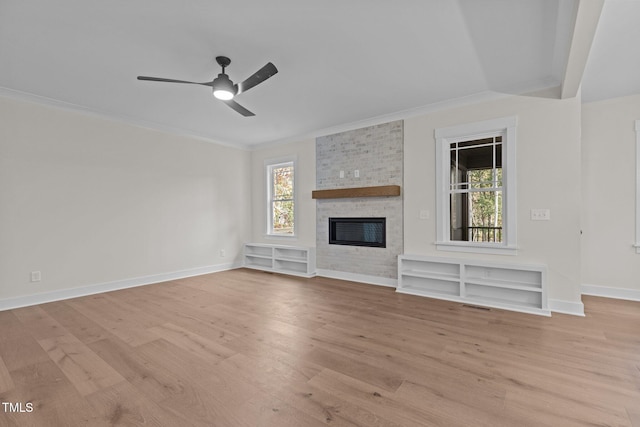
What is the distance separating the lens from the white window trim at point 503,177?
365 centimetres

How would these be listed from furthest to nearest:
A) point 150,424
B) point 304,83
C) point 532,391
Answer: point 304,83
point 532,391
point 150,424

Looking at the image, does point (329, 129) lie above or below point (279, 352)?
above

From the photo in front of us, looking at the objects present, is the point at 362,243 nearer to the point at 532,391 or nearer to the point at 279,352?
the point at 279,352

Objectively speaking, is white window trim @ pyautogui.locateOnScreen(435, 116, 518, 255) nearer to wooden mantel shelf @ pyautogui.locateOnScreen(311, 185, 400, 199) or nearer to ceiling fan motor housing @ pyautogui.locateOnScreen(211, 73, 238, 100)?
wooden mantel shelf @ pyautogui.locateOnScreen(311, 185, 400, 199)

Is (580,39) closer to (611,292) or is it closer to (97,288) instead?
(611,292)

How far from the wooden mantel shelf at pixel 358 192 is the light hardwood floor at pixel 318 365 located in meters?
1.75

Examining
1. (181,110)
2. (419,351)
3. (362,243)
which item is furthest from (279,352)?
(181,110)

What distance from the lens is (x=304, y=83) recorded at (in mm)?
3482

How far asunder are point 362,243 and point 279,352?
9.48 ft

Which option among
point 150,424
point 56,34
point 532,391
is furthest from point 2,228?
point 532,391

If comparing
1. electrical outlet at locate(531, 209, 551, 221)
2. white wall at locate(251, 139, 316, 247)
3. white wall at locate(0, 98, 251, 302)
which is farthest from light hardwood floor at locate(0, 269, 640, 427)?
white wall at locate(251, 139, 316, 247)

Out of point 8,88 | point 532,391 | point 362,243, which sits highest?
point 8,88

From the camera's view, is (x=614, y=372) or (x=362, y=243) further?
(x=362, y=243)

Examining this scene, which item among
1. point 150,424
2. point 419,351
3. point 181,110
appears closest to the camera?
point 150,424
